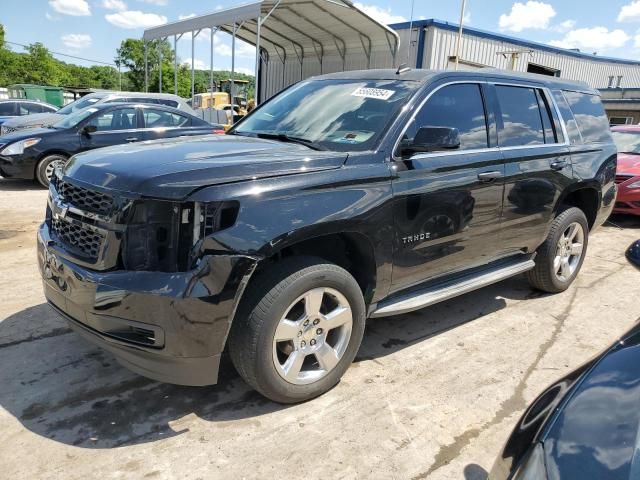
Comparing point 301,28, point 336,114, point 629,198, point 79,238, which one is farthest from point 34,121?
point 301,28

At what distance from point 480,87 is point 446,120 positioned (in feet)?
1.80

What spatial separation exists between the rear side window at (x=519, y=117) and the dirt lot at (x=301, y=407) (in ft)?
5.01

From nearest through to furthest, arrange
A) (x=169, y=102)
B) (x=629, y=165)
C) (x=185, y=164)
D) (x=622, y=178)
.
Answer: (x=185, y=164) < (x=622, y=178) < (x=629, y=165) < (x=169, y=102)

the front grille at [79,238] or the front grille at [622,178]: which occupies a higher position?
the front grille at [622,178]

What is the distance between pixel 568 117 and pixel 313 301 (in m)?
3.40

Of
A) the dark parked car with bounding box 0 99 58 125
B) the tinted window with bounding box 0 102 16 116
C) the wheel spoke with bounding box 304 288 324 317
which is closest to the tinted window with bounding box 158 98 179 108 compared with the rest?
the dark parked car with bounding box 0 99 58 125

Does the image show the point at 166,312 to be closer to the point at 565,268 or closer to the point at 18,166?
the point at 565,268

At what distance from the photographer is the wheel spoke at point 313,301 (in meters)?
2.84

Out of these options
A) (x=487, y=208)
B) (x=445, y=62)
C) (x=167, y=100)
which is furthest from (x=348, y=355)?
(x=445, y=62)

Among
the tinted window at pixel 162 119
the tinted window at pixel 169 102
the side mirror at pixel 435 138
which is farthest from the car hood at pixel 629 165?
the tinted window at pixel 169 102

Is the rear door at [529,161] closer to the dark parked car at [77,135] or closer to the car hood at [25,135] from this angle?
the dark parked car at [77,135]

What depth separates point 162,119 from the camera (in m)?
10.3

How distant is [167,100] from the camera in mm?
12945

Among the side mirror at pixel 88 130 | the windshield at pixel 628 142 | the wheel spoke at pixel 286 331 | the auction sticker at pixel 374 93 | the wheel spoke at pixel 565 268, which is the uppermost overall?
the auction sticker at pixel 374 93
